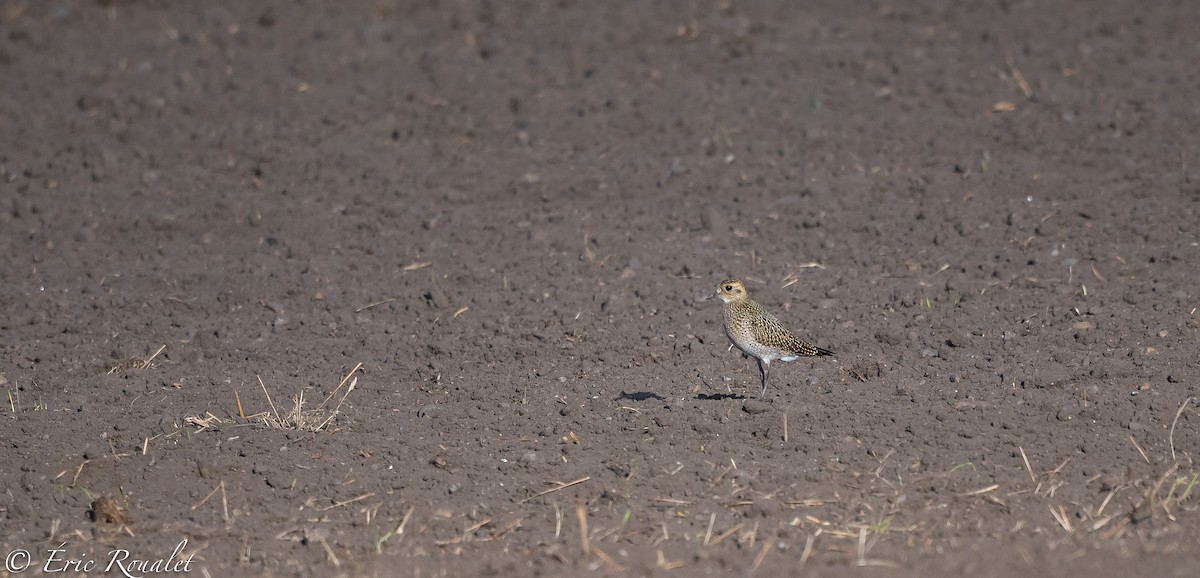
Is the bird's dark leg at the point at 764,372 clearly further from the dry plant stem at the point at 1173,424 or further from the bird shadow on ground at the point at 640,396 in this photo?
the dry plant stem at the point at 1173,424

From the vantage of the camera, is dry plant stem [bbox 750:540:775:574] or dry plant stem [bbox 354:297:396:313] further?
dry plant stem [bbox 354:297:396:313]

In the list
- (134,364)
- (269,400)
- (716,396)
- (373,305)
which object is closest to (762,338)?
(716,396)

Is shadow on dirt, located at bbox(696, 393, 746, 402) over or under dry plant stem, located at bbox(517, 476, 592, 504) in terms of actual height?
under

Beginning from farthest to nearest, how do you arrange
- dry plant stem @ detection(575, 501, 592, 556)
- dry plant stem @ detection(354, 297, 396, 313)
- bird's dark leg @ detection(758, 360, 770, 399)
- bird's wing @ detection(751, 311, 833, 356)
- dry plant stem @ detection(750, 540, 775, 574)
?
dry plant stem @ detection(354, 297, 396, 313)
bird's dark leg @ detection(758, 360, 770, 399)
bird's wing @ detection(751, 311, 833, 356)
dry plant stem @ detection(575, 501, 592, 556)
dry plant stem @ detection(750, 540, 775, 574)

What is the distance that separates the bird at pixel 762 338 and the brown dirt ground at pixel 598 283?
0.83ft

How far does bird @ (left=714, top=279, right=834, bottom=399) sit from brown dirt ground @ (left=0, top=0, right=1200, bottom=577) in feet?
0.83

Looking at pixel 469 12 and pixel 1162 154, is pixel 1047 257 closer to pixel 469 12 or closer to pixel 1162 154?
pixel 1162 154

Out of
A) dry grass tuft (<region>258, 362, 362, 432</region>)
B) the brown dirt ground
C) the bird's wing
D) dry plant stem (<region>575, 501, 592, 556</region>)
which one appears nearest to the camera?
dry plant stem (<region>575, 501, 592, 556</region>)

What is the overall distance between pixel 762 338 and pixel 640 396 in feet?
2.64

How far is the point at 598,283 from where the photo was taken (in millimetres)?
9547

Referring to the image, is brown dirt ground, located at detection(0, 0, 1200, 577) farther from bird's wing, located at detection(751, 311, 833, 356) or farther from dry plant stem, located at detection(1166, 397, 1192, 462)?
bird's wing, located at detection(751, 311, 833, 356)

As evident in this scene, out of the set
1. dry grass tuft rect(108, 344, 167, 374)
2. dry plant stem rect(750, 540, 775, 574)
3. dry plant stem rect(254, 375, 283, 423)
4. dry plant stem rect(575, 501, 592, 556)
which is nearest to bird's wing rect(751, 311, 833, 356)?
dry plant stem rect(750, 540, 775, 574)

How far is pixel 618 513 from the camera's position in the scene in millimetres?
6703

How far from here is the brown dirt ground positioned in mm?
6676
